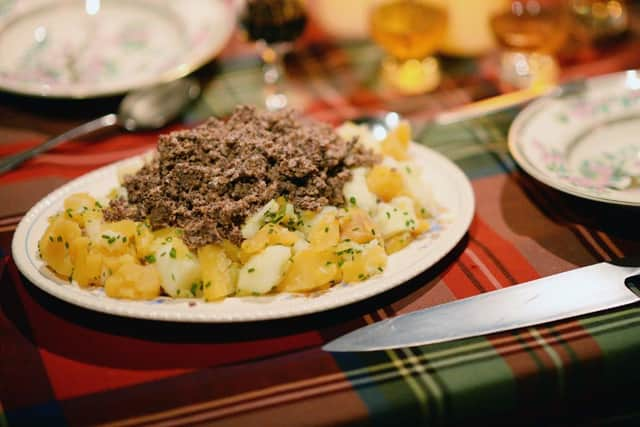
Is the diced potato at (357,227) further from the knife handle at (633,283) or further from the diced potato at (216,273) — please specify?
the knife handle at (633,283)

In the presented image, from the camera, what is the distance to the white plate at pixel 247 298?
2.89ft

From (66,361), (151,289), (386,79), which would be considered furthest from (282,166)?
(386,79)

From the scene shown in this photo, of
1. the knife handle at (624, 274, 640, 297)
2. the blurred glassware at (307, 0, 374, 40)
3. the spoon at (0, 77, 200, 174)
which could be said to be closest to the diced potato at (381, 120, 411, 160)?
the knife handle at (624, 274, 640, 297)

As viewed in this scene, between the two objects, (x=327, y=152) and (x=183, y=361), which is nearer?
(x=183, y=361)

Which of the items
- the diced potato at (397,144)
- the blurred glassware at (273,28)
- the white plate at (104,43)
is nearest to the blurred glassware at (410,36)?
the blurred glassware at (273,28)

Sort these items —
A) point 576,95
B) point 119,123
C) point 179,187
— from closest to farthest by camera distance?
point 179,187, point 576,95, point 119,123

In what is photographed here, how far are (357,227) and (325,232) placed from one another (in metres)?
0.05

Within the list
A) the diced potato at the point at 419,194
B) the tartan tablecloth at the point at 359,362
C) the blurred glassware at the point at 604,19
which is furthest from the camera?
the blurred glassware at the point at 604,19

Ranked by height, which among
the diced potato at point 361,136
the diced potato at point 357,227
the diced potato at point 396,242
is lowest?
the diced potato at point 396,242

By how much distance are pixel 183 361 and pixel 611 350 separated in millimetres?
476

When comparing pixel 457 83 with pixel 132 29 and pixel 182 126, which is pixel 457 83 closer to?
pixel 182 126

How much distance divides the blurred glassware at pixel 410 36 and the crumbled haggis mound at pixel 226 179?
0.56m

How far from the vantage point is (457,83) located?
5.14 ft

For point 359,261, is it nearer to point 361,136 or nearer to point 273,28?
point 361,136
